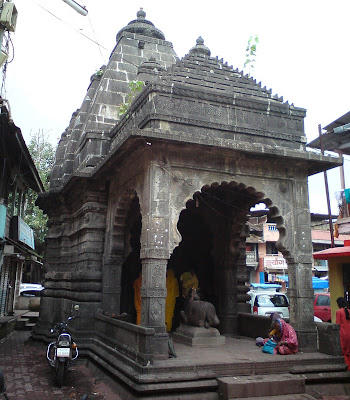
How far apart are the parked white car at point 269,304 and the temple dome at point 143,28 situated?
1092 cm

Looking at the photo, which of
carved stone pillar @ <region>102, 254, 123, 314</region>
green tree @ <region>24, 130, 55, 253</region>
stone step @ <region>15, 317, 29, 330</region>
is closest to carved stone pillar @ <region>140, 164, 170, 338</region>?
carved stone pillar @ <region>102, 254, 123, 314</region>

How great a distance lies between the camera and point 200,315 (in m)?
8.92

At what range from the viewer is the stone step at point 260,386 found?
240 inches

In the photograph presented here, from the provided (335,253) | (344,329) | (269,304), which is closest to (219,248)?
(335,253)

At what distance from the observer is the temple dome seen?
1367 cm

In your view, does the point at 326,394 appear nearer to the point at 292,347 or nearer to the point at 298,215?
the point at 292,347

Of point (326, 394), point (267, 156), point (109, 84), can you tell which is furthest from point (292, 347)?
point (109, 84)

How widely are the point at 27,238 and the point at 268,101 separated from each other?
1295 centimetres

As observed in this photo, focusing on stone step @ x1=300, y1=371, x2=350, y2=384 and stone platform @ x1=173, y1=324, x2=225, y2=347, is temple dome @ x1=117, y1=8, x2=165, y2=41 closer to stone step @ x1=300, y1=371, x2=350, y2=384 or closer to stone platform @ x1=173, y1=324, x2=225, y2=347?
stone platform @ x1=173, y1=324, x2=225, y2=347

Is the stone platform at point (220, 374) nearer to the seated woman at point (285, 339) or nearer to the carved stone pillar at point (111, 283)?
the seated woman at point (285, 339)

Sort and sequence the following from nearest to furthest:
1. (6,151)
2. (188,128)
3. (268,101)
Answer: (188,128) → (268,101) → (6,151)

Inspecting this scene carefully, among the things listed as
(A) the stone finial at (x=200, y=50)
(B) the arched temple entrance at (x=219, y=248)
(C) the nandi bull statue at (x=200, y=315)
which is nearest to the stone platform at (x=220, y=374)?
(C) the nandi bull statue at (x=200, y=315)

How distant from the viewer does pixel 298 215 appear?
27.0 feet

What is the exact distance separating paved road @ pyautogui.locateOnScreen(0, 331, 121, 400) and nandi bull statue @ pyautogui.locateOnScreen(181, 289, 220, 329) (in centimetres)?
240
